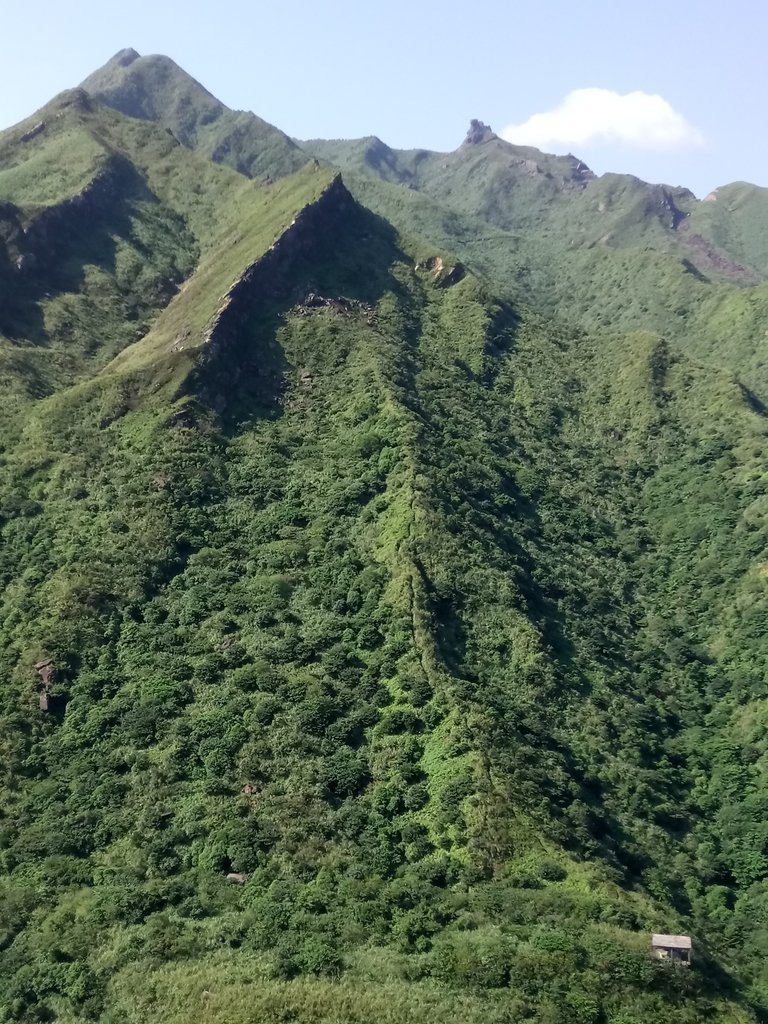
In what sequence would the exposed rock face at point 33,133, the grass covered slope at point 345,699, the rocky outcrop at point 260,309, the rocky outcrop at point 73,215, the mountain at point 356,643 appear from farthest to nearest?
1. the exposed rock face at point 33,133
2. the rocky outcrop at point 73,215
3. the rocky outcrop at point 260,309
4. the mountain at point 356,643
5. the grass covered slope at point 345,699

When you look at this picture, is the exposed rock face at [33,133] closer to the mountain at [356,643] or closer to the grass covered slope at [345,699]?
the mountain at [356,643]

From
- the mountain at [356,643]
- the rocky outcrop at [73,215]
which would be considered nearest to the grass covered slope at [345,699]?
the mountain at [356,643]

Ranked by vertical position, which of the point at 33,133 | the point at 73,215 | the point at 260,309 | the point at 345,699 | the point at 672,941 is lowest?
the point at 345,699

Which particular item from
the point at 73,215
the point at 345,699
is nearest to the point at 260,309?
the point at 73,215

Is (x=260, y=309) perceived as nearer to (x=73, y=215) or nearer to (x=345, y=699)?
(x=73, y=215)

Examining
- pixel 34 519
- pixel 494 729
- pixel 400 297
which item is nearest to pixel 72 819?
pixel 494 729

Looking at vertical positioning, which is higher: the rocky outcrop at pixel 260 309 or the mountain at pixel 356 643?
the rocky outcrop at pixel 260 309
